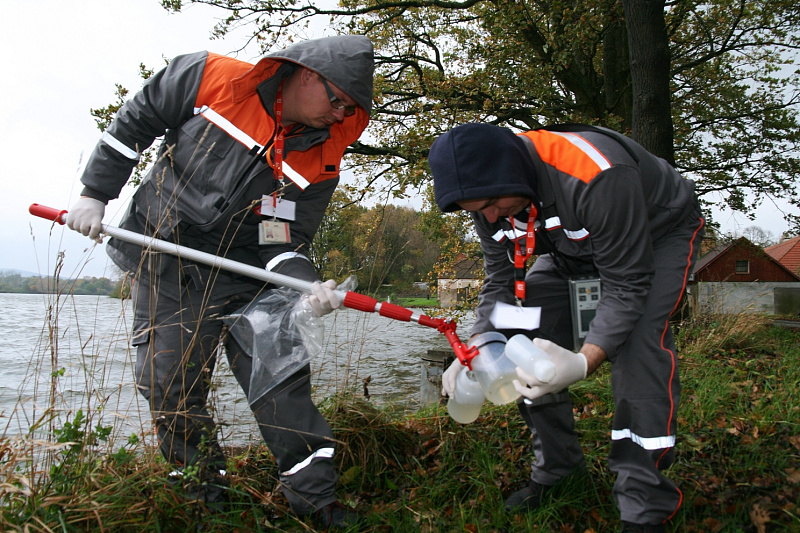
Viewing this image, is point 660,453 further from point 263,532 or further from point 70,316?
point 70,316

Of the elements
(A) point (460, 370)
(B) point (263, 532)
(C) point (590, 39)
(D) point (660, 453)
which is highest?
(C) point (590, 39)

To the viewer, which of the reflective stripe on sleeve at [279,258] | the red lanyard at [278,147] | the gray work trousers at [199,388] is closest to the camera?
the gray work trousers at [199,388]

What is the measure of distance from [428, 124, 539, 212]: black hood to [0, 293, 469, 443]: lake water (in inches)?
51.4

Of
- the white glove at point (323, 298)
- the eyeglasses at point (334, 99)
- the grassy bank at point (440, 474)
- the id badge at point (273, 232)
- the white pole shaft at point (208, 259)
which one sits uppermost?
the eyeglasses at point (334, 99)

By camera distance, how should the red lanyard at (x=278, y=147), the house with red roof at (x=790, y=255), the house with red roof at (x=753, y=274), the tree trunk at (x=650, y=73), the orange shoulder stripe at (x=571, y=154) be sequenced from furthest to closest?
1. the house with red roof at (x=790, y=255)
2. the house with red roof at (x=753, y=274)
3. the tree trunk at (x=650, y=73)
4. the red lanyard at (x=278, y=147)
5. the orange shoulder stripe at (x=571, y=154)

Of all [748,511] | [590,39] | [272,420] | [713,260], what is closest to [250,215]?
[272,420]

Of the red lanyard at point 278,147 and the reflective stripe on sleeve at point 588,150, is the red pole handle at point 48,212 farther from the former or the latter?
the reflective stripe on sleeve at point 588,150

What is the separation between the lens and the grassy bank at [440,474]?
74.0 inches

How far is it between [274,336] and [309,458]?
1.86 feet

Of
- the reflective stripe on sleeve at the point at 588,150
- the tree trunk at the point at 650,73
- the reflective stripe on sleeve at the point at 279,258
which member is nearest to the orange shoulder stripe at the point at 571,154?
the reflective stripe on sleeve at the point at 588,150

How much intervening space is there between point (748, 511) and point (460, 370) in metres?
1.36

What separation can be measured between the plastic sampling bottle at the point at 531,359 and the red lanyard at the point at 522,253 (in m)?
0.34

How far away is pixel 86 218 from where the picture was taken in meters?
2.52

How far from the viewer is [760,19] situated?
30.9 ft
